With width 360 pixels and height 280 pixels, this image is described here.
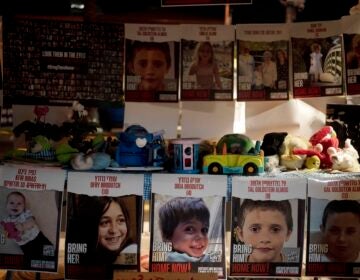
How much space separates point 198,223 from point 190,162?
274 mm

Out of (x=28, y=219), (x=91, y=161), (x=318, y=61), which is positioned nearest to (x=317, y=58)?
(x=318, y=61)

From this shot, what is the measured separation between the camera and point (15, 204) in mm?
2176

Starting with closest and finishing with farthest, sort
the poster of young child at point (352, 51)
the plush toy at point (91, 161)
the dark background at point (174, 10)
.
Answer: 1. the plush toy at point (91, 161)
2. the poster of young child at point (352, 51)
3. the dark background at point (174, 10)

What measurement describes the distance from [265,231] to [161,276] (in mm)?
495

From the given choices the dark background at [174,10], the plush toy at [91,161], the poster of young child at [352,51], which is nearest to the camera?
the plush toy at [91,161]

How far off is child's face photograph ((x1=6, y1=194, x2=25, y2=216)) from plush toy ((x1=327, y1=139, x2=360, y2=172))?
1.40 m

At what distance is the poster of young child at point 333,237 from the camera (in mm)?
2145

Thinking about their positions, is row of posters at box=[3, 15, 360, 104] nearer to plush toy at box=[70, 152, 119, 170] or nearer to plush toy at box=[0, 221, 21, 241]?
plush toy at box=[70, 152, 119, 170]

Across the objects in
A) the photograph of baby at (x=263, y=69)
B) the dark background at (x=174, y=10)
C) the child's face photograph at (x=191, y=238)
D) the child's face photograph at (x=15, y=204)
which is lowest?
the child's face photograph at (x=191, y=238)

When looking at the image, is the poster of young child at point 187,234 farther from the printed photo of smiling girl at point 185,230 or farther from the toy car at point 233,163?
the toy car at point 233,163

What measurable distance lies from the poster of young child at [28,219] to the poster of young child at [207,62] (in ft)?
2.57

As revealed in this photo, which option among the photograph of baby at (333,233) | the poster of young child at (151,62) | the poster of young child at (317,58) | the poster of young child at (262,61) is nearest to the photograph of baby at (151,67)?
the poster of young child at (151,62)

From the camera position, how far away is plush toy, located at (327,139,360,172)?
2.22 meters

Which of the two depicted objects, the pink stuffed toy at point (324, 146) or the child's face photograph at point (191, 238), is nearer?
the child's face photograph at point (191, 238)
